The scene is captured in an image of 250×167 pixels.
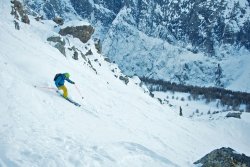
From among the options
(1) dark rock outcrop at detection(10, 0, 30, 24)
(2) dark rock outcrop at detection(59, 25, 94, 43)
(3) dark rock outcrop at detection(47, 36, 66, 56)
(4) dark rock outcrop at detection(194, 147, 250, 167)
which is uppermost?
(1) dark rock outcrop at detection(10, 0, 30, 24)

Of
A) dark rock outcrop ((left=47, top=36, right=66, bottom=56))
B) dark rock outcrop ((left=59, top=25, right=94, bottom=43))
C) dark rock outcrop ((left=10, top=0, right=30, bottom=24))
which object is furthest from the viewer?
dark rock outcrop ((left=59, top=25, right=94, bottom=43))

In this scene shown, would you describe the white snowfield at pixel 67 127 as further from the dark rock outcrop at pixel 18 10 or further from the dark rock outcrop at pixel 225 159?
the dark rock outcrop at pixel 18 10

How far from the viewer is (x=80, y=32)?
183 ft

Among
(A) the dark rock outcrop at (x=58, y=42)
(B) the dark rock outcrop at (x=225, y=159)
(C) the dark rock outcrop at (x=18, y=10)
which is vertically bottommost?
(B) the dark rock outcrop at (x=225, y=159)

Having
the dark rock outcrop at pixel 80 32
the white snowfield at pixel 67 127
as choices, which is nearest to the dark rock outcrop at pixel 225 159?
the white snowfield at pixel 67 127

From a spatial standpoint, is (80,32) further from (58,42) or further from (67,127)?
(67,127)

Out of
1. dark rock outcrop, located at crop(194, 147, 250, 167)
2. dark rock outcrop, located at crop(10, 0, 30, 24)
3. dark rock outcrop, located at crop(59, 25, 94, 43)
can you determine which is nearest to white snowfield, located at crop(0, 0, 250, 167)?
dark rock outcrop, located at crop(194, 147, 250, 167)

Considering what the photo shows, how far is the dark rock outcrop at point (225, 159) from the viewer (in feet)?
56.1

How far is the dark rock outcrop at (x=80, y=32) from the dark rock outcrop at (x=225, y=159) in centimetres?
3990

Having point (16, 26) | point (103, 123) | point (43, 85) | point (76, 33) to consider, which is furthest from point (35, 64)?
point (76, 33)

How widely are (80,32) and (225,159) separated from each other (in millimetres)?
41449

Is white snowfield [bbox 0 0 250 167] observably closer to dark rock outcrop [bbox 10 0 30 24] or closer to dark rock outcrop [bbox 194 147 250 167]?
dark rock outcrop [bbox 194 147 250 167]

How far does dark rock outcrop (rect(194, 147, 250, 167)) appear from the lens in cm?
1711

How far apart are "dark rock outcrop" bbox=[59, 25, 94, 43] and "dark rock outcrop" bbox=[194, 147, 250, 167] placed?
39.9 metres
